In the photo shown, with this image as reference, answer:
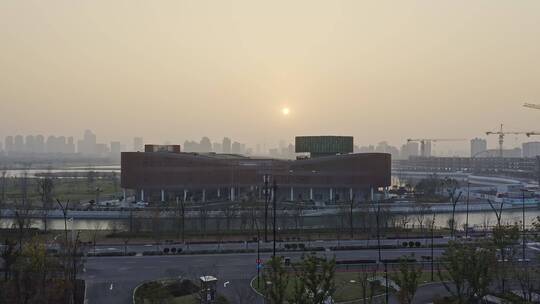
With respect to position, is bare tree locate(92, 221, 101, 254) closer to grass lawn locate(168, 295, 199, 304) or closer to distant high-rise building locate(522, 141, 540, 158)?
grass lawn locate(168, 295, 199, 304)

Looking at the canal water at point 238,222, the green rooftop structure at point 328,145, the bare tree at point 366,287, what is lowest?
the canal water at point 238,222

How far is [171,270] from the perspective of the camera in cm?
1548

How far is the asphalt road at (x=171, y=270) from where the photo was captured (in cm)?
1352

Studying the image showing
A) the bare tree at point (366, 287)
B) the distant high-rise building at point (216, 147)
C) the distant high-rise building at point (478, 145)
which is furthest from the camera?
the distant high-rise building at point (216, 147)

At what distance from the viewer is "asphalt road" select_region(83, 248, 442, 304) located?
532 inches

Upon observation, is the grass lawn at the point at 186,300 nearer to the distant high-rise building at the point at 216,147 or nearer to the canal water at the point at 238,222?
the canal water at the point at 238,222

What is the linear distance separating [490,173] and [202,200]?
6019cm

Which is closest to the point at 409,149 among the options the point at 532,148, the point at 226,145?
the point at 532,148

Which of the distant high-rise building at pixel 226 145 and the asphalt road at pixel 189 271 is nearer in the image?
the asphalt road at pixel 189 271

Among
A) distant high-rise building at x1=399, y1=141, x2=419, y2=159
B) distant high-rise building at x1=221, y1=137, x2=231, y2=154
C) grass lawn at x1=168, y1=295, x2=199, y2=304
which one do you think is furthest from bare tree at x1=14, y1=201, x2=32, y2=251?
distant high-rise building at x1=399, y1=141, x2=419, y2=159

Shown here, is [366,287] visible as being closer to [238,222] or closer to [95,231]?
[238,222]

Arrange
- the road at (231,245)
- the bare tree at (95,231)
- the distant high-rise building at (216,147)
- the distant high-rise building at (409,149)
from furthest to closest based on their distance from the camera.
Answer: the distant high-rise building at (216,147) < the distant high-rise building at (409,149) < the bare tree at (95,231) < the road at (231,245)

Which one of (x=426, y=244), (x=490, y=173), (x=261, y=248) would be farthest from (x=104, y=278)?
(x=490, y=173)

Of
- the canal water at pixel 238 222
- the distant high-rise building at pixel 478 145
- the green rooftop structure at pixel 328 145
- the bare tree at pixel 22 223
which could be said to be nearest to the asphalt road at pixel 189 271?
the bare tree at pixel 22 223
